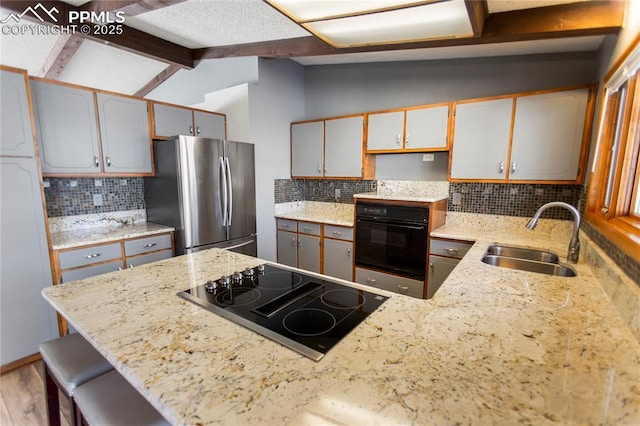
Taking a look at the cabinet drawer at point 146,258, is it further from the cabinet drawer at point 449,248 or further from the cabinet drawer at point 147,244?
the cabinet drawer at point 449,248

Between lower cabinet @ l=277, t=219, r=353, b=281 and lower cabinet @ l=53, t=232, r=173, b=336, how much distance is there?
1.36 meters

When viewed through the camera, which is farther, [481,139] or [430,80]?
[430,80]

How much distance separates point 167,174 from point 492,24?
10.1 feet

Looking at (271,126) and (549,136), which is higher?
(271,126)

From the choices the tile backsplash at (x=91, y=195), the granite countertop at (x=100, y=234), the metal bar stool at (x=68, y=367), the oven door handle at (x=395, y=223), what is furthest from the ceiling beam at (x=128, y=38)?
the oven door handle at (x=395, y=223)

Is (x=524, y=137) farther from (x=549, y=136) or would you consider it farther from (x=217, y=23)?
(x=217, y=23)

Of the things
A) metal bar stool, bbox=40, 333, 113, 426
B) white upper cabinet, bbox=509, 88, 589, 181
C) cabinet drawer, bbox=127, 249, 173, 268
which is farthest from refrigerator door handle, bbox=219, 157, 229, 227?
white upper cabinet, bbox=509, 88, 589, 181

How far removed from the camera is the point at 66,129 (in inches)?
99.0

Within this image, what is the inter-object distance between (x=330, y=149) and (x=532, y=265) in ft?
7.81

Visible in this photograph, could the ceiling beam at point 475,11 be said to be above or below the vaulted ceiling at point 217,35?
below

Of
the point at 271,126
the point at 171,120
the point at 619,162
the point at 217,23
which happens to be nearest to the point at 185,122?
the point at 171,120

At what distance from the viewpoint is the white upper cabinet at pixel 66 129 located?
239 cm

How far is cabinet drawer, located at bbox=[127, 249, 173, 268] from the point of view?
269 cm

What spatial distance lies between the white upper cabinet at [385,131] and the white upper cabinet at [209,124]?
1826 millimetres
